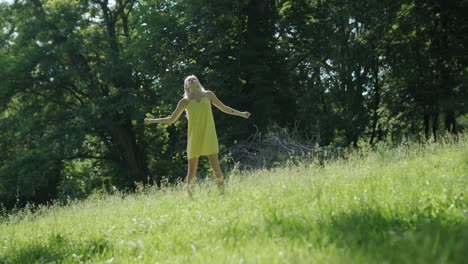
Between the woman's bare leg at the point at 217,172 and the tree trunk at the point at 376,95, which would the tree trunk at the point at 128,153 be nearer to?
the tree trunk at the point at 376,95

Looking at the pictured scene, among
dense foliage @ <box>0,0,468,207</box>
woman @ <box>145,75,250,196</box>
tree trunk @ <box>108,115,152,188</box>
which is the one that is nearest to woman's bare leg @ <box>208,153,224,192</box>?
woman @ <box>145,75,250,196</box>

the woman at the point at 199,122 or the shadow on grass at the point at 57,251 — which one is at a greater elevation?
the woman at the point at 199,122

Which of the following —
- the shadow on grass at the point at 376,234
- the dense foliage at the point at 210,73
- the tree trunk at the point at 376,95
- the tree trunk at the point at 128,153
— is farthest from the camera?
the tree trunk at the point at 376,95

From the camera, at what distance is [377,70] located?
1141 inches

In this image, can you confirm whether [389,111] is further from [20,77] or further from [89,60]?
[20,77]

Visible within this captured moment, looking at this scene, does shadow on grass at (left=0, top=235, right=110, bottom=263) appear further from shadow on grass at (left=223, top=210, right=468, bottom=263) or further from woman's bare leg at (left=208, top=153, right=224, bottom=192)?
woman's bare leg at (left=208, top=153, right=224, bottom=192)

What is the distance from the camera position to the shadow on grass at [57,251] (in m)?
4.88

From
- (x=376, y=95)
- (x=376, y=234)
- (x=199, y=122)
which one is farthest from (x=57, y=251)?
(x=376, y=95)

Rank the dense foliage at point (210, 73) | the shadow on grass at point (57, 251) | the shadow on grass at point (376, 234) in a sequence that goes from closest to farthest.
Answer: the shadow on grass at point (376, 234), the shadow on grass at point (57, 251), the dense foliage at point (210, 73)

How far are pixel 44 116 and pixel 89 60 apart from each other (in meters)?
3.83

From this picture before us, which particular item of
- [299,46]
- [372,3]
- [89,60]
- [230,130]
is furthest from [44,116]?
[372,3]

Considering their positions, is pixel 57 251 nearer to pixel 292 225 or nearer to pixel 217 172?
pixel 292 225

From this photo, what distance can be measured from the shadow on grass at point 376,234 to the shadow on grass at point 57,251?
154cm

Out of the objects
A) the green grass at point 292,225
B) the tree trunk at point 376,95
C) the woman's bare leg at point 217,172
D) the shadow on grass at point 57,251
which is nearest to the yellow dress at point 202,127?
the woman's bare leg at point 217,172
